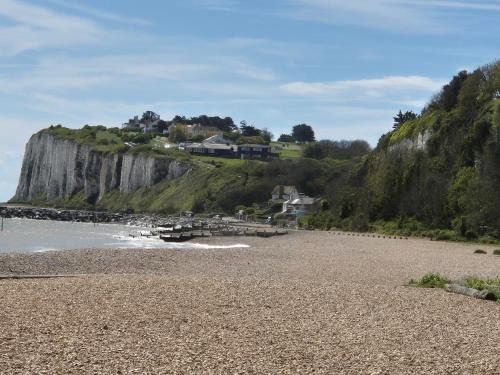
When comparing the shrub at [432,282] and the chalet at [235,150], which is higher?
the chalet at [235,150]

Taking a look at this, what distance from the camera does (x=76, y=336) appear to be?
11609 millimetres

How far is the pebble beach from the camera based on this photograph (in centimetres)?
1016

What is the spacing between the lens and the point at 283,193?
371 feet

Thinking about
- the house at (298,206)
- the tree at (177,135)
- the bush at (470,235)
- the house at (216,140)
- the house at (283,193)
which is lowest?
the bush at (470,235)

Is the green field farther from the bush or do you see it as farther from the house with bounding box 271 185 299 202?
the bush

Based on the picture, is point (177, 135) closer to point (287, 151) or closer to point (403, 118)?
point (287, 151)

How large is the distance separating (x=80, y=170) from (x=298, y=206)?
75.1 meters

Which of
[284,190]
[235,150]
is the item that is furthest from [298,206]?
[235,150]

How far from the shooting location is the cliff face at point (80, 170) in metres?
144

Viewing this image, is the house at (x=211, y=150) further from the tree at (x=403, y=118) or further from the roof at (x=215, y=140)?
the tree at (x=403, y=118)

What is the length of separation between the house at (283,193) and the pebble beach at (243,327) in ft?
287

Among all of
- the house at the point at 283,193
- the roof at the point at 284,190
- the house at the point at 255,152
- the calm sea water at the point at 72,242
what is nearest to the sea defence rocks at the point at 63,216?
the house at the point at 283,193

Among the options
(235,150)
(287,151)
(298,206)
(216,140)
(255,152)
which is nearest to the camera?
(298,206)

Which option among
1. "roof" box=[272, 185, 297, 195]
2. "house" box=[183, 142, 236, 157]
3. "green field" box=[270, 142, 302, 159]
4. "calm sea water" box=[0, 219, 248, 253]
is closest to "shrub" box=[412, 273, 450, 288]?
"calm sea water" box=[0, 219, 248, 253]
